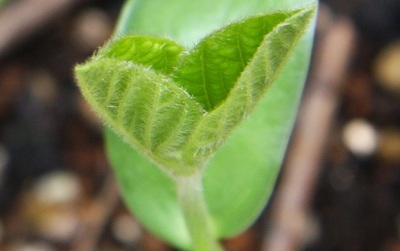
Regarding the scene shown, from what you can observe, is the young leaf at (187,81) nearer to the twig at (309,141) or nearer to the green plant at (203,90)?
the green plant at (203,90)

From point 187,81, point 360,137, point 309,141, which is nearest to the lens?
point 187,81

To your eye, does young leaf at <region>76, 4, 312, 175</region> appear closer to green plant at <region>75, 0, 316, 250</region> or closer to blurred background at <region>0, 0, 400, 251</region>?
green plant at <region>75, 0, 316, 250</region>

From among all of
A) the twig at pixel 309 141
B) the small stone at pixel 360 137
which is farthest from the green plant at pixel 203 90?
the small stone at pixel 360 137

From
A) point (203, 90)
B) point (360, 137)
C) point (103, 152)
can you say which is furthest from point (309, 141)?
point (203, 90)

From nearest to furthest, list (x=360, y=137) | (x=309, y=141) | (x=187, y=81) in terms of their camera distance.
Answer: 1. (x=187, y=81)
2. (x=309, y=141)
3. (x=360, y=137)

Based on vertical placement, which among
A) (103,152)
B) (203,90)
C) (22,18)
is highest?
(203,90)

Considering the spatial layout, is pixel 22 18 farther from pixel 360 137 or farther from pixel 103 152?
pixel 360 137

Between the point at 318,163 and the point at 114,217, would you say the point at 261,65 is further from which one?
the point at 114,217
